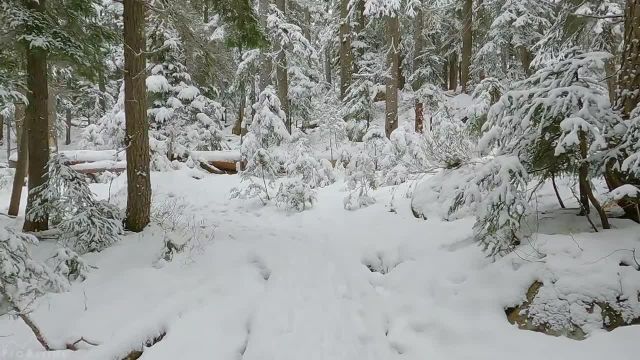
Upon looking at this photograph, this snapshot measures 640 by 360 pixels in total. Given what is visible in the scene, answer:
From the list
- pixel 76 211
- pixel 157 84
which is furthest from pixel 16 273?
pixel 157 84

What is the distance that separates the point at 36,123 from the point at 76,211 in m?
1.92

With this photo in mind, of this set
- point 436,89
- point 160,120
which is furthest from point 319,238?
point 436,89

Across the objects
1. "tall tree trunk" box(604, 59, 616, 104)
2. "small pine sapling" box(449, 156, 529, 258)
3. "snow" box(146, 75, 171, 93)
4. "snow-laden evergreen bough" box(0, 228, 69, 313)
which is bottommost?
"snow-laden evergreen bough" box(0, 228, 69, 313)

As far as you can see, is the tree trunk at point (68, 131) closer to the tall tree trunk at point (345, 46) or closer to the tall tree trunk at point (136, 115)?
the tall tree trunk at point (345, 46)

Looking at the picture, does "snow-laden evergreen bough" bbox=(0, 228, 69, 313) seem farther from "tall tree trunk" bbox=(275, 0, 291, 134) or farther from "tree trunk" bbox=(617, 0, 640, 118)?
"tall tree trunk" bbox=(275, 0, 291, 134)

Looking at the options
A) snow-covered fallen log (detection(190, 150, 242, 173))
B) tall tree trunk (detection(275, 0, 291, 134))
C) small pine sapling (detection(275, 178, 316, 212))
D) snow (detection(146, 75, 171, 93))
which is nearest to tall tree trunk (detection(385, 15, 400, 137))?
tall tree trunk (detection(275, 0, 291, 134))

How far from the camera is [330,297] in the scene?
5.17 metres

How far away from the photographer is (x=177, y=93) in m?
14.9

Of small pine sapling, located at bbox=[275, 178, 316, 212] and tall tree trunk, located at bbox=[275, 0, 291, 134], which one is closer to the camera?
small pine sapling, located at bbox=[275, 178, 316, 212]

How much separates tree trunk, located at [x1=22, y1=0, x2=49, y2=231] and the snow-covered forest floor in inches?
45.6

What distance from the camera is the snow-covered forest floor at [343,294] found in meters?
3.90

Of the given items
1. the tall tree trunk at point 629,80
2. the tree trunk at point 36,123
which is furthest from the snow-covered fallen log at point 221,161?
the tall tree trunk at point 629,80

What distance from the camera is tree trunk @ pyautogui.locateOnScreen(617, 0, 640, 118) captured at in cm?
456

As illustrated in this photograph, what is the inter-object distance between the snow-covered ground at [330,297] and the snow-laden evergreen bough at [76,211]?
0.33 m
